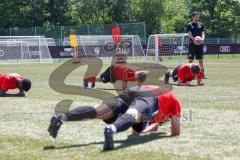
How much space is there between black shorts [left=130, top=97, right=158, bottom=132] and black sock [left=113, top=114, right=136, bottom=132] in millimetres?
244

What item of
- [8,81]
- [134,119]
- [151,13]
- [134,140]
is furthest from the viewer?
[151,13]

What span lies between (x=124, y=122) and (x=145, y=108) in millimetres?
508

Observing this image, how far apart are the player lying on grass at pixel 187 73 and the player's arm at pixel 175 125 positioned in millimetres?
8570

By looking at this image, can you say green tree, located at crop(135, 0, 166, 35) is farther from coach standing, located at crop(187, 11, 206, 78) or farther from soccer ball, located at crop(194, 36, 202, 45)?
soccer ball, located at crop(194, 36, 202, 45)

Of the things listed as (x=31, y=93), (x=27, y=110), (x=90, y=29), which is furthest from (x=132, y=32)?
(x=27, y=110)

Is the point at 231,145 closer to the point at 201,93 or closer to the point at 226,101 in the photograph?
the point at 226,101

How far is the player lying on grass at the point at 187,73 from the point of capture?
16.4 m

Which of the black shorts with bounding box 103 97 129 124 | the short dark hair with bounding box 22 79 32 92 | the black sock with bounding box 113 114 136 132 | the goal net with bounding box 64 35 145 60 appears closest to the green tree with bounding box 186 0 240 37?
the goal net with bounding box 64 35 145 60

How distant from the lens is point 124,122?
6.99m

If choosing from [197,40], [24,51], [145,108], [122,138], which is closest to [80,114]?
[122,138]

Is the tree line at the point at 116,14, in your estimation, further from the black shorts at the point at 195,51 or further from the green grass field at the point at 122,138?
the green grass field at the point at 122,138

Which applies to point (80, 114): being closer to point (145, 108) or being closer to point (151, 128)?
point (145, 108)

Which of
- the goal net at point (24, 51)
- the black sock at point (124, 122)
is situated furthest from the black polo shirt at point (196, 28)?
the goal net at point (24, 51)

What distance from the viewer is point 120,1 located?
7444 cm
